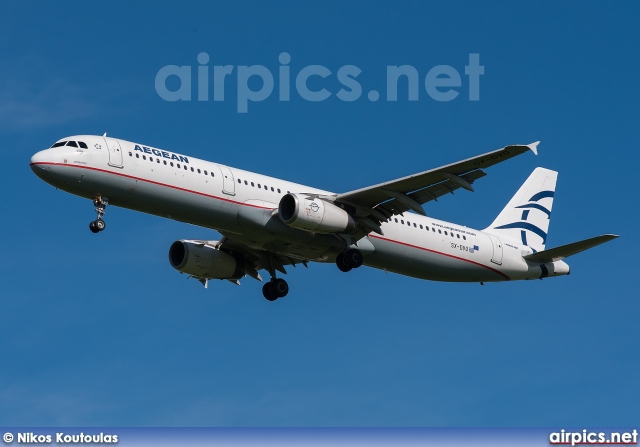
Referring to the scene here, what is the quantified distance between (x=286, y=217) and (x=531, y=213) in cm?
1698

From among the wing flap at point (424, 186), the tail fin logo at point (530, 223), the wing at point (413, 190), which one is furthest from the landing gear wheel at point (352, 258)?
the tail fin logo at point (530, 223)

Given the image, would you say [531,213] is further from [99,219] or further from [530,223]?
[99,219]

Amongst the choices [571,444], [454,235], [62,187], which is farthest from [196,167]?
[571,444]

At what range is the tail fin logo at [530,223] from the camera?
202 ft

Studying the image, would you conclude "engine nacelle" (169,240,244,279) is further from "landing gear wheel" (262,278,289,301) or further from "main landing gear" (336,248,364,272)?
"main landing gear" (336,248,364,272)

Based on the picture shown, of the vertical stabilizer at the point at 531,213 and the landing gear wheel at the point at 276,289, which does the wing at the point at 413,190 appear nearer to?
the landing gear wheel at the point at 276,289

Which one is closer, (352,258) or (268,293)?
(352,258)

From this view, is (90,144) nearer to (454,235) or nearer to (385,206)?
(385,206)

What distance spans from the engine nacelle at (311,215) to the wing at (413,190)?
1.14 m

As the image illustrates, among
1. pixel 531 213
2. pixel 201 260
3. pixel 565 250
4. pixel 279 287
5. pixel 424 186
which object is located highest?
pixel 531 213

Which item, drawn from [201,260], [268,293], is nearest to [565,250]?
[268,293]

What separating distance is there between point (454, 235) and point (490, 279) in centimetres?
301

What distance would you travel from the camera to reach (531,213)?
207ft

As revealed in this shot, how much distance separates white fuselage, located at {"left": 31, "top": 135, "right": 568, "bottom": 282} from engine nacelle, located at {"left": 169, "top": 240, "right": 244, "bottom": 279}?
13.9ft
